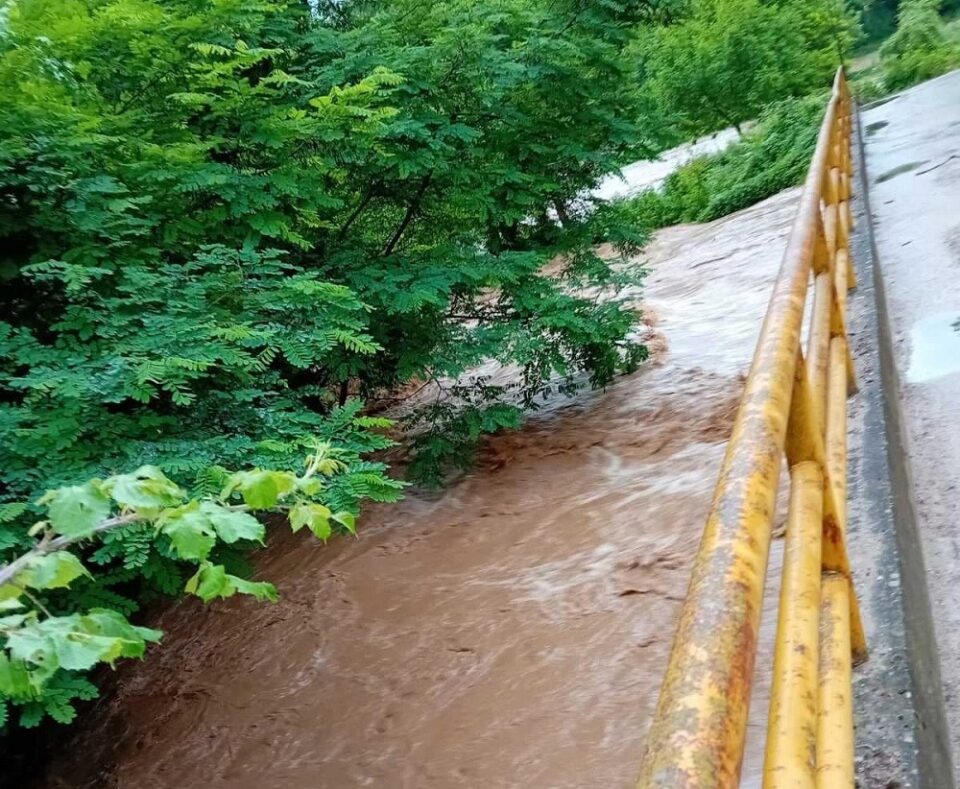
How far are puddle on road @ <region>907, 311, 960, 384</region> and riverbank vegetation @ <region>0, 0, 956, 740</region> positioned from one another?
8.73ft

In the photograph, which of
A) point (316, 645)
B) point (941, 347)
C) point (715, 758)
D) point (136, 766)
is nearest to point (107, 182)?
point (316, 645)

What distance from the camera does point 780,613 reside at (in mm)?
1354

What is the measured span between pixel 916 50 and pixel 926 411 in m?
22.6

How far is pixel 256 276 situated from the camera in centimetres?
455

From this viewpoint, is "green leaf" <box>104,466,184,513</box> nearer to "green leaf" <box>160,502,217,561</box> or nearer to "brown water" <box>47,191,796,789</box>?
"green leaf" <box>160,502,217,561</box>

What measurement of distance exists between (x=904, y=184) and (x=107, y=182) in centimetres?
765

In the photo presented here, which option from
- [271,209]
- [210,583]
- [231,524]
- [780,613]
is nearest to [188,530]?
[231,524]

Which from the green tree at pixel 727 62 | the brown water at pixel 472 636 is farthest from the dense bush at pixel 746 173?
the brown water at pixel 472 636

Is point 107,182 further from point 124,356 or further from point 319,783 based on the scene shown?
point 319,783

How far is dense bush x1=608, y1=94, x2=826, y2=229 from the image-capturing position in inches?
552

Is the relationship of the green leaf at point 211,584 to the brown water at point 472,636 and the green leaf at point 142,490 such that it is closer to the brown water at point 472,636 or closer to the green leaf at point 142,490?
the green leaf at point 142,490

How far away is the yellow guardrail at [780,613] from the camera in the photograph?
76 cm

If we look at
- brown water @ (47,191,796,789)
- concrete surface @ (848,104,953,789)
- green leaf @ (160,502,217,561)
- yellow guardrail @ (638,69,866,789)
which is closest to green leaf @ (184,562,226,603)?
green leaf @ (160,502,217,561)

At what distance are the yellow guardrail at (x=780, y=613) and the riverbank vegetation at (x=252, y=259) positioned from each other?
38.5 inches
